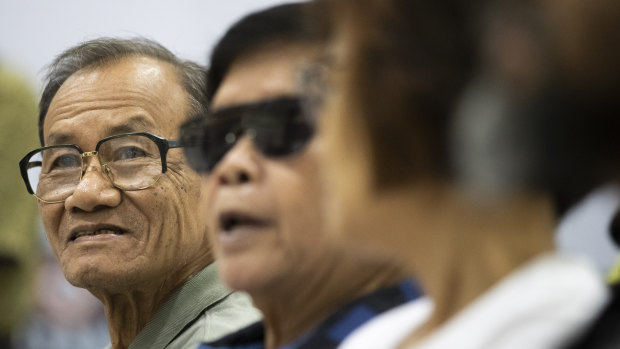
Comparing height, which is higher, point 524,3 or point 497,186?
point 524,3

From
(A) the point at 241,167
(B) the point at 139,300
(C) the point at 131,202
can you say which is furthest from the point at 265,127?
(B) the point at 139,300

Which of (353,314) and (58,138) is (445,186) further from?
(58,138)

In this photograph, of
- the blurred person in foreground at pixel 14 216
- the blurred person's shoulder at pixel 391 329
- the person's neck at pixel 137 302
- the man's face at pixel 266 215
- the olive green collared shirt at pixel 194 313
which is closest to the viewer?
the blurred person's shoulder at pixel 391 329

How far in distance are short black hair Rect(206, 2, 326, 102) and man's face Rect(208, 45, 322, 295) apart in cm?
6

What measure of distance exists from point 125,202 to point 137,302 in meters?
0.24

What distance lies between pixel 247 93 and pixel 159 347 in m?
0.95

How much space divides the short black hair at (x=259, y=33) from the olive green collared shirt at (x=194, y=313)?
81 cm

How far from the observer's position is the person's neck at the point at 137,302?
7.05ft

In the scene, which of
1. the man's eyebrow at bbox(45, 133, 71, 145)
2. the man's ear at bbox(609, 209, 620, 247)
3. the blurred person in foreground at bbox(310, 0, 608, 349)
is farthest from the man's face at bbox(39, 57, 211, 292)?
Answer: the blurred person in foreground at bbox(310, 0, 608, 349)

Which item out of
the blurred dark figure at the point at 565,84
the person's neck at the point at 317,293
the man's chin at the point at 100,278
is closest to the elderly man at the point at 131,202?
the man's chin at the point at 100,278

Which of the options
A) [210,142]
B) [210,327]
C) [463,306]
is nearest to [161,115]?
[210,327]

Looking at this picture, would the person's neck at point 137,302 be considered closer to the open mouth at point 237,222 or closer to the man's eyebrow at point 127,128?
the man's eyebrow at point 127,128

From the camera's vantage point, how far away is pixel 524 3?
74 centimetres

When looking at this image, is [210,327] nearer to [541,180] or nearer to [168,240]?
[168,240]
